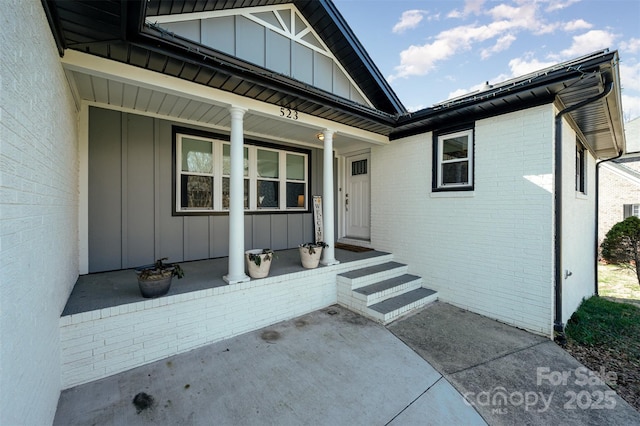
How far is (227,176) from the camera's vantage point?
515 centimetres

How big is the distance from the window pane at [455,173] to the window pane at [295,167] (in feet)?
9.95

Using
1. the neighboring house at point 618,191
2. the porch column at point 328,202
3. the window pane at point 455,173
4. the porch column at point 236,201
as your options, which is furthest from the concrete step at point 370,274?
the neighboring house at point 618,191

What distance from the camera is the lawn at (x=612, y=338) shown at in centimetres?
292

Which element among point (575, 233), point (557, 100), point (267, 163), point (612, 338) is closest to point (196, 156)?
point (267, 163)

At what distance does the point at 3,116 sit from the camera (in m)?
1.24

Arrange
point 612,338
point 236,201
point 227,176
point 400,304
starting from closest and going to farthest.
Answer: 1. point 236,201
2. point 612,338
3. point 400,304
4. point 227,176

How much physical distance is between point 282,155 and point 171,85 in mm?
3019

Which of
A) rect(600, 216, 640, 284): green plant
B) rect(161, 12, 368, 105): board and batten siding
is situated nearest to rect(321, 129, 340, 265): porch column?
rect(161, 12, 368, 105): board and batten siding

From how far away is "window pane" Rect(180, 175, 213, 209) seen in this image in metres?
4.73

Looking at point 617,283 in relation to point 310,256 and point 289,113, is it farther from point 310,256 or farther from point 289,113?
point 289,113

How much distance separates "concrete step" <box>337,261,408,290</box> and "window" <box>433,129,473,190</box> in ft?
5.42

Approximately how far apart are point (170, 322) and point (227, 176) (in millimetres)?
2870

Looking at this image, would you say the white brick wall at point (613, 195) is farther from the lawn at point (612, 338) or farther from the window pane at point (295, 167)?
the window pane at point (295, 167)

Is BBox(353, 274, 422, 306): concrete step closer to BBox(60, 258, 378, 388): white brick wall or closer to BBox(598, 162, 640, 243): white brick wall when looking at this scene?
BBox(60, 258, 378, 388): white brick wall
